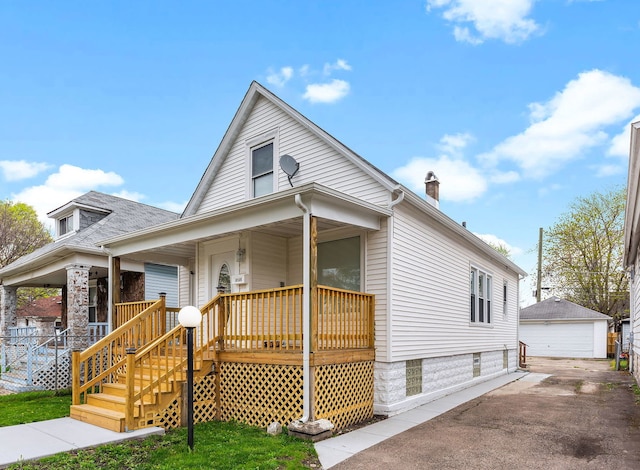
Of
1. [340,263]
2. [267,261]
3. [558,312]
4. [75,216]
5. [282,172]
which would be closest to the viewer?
[340,263]

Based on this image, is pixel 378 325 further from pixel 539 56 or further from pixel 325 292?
pixel 539 56

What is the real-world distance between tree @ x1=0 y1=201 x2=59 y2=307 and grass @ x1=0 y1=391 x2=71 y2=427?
21.8m

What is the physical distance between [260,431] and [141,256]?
5.93 m

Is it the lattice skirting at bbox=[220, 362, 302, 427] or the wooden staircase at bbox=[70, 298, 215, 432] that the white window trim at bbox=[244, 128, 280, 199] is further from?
the lattice skirting at bbox=[220, 362, 302, 427]

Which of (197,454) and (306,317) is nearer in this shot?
(197,454)

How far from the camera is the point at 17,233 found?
29.9m

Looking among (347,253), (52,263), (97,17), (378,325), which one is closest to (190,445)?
(378,325)

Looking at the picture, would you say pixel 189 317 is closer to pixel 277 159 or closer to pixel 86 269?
pixel 277 159

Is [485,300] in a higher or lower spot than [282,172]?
Result: lower

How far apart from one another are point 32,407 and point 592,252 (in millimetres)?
31700

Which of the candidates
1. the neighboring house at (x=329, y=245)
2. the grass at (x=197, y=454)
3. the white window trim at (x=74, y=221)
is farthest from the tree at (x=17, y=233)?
the grass at (x=197, y=454)

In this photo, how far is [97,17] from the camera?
15.9m

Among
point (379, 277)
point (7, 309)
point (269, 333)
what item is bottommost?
point (7, 309)

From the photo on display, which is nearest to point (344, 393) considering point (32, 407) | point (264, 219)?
point (264, 219)
